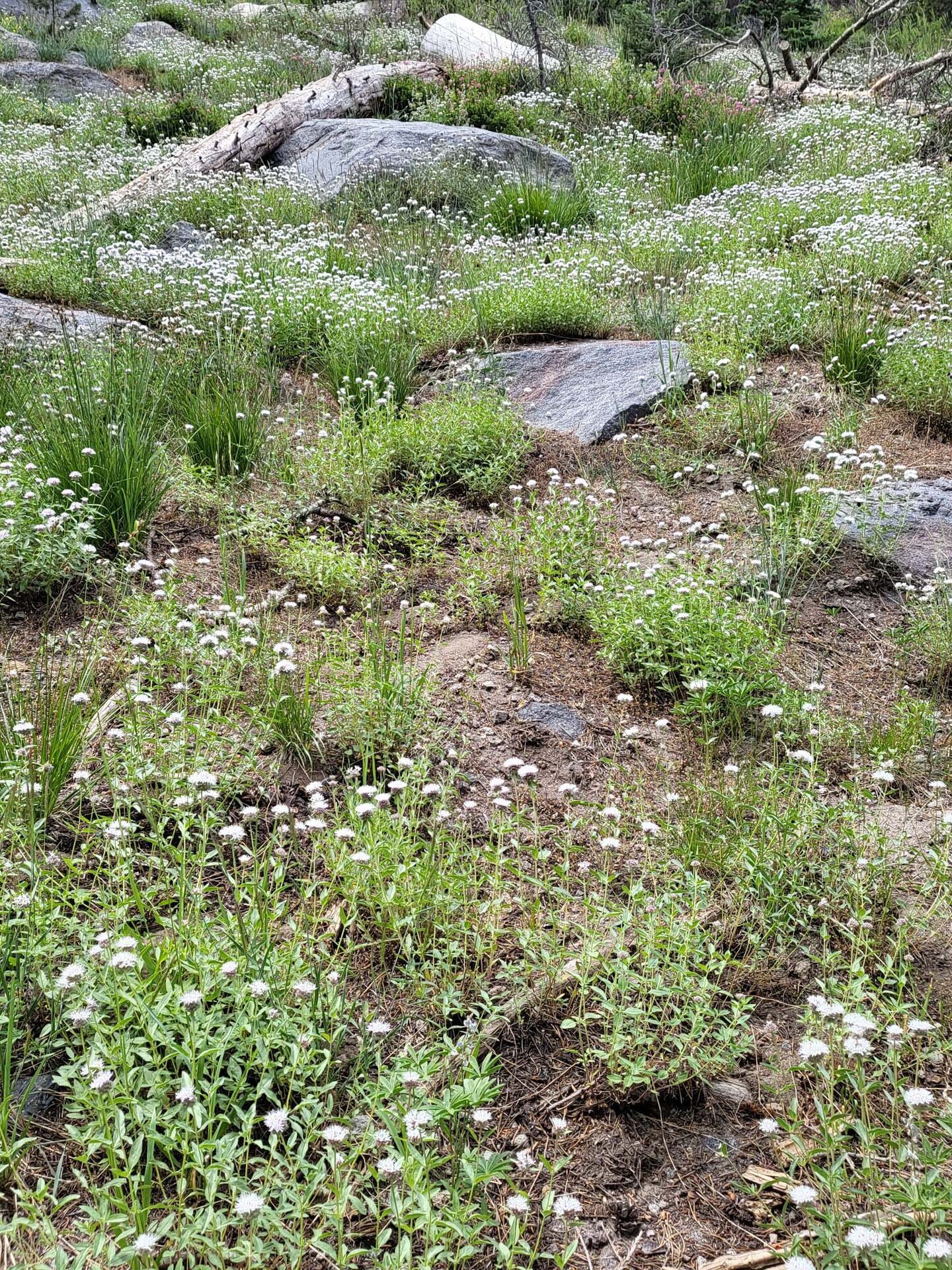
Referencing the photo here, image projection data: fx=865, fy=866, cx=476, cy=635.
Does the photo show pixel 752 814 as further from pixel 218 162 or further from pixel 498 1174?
pixel 218 162

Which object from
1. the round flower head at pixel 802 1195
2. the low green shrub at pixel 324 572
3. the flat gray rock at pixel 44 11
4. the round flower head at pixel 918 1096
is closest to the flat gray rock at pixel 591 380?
the low green shrub at pixel 324 572

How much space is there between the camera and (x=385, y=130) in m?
10.7

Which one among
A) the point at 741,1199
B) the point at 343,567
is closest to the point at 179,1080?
the point at 741,1199

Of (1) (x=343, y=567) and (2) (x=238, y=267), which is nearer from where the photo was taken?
(1) (x=343, y=567)

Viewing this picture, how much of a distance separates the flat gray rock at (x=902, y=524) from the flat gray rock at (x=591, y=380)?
1.78 m

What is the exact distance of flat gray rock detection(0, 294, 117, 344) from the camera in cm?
640

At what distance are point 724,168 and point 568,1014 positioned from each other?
1104 centimetres

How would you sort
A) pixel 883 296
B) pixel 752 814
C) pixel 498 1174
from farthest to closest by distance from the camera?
pixel 883 296, pixel 752 814, pixel 498 1174

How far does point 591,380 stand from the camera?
21.1ft

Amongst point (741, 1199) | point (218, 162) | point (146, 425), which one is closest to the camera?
point (741, 1199)

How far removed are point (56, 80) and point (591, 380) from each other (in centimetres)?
1587

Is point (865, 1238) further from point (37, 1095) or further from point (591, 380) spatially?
point (591, 380)

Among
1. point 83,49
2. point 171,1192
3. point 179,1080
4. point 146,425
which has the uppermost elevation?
point 83,49

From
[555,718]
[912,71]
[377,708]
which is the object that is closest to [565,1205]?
[377,708]
